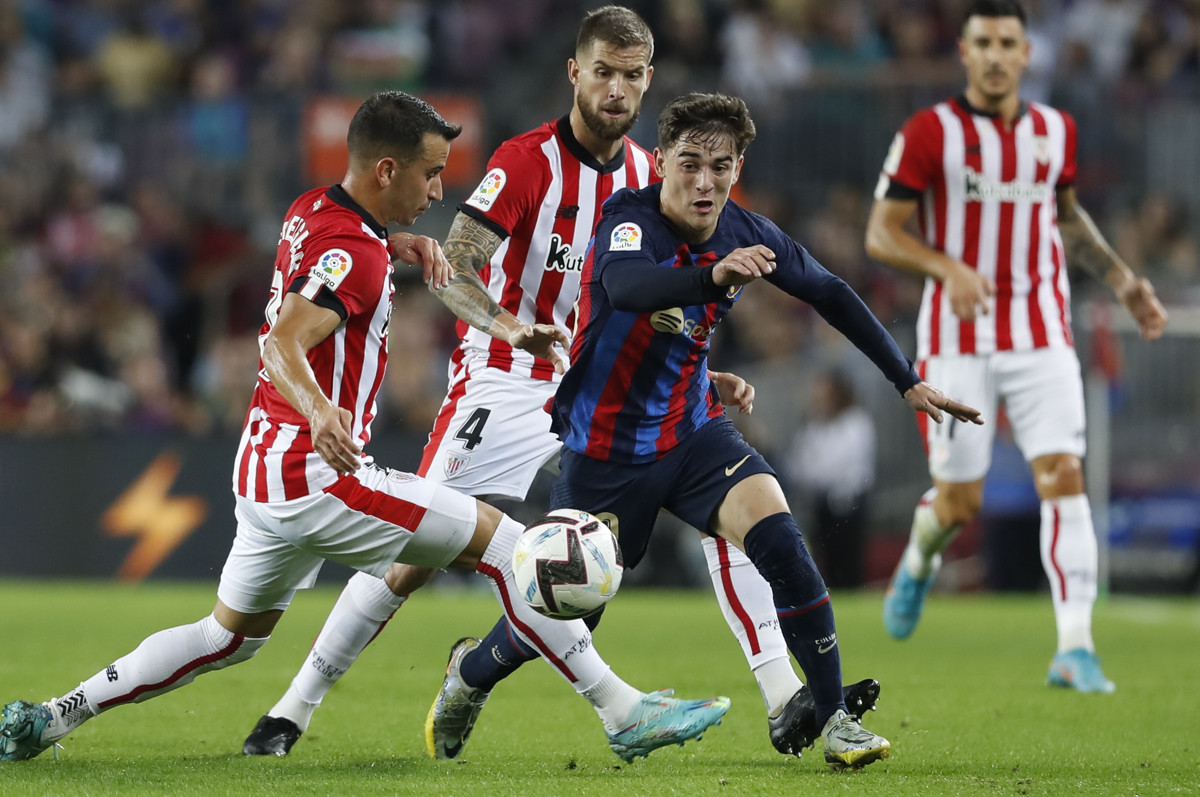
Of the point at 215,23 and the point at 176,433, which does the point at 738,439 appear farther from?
the point at 215,23

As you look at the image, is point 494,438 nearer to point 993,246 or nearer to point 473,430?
point 473,430

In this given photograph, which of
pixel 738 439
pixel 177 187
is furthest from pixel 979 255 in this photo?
pixel 177 187

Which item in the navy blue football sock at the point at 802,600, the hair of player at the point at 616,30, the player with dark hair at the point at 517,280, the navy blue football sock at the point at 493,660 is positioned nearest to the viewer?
the navy blue football sock at the point at 802,600

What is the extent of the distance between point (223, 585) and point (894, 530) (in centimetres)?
982

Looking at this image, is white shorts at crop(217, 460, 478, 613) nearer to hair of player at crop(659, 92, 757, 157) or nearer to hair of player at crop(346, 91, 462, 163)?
hair of player at crop(346, 91, 462, 163)

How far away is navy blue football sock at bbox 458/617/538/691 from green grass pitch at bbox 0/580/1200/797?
0.24 m

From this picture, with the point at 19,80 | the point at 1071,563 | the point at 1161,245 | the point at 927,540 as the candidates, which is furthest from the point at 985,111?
the point at 19,80

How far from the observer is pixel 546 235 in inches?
242

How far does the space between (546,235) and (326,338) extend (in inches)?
56.4

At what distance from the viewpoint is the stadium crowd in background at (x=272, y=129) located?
14.4 metres

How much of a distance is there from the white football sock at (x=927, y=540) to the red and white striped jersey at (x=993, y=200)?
30.2 inches

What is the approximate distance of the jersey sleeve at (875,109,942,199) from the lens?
780cm

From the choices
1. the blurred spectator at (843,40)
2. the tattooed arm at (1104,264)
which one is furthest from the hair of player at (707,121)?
the blurred spectator at (843,40)

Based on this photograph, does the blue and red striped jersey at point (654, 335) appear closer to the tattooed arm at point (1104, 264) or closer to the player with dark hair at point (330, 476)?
the player with dark hair at point (330, 476)
